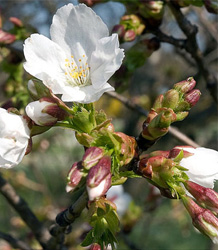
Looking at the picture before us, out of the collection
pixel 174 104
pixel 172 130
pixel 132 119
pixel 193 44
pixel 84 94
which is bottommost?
pixel 132 119

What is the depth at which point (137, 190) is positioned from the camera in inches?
171

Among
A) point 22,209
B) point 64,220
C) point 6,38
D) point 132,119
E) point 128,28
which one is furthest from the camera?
point 132,119

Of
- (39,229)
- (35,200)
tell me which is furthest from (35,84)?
(35,200)

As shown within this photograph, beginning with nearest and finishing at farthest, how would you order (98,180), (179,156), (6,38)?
(98,180), (179,156), (6,38)

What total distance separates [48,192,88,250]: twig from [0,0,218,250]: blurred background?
0.11 metres

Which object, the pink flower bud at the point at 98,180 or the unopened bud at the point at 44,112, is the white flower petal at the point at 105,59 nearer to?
the unopened bud at the point at 44,112

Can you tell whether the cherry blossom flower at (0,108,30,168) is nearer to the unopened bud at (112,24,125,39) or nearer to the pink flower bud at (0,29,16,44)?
the unopened bud at (112,24,125,39)

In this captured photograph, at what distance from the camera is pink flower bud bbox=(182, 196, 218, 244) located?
3.16ft

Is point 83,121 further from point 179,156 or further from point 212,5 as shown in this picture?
point 212,5

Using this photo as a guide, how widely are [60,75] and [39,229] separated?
0.62 meters

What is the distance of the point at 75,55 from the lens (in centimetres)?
116

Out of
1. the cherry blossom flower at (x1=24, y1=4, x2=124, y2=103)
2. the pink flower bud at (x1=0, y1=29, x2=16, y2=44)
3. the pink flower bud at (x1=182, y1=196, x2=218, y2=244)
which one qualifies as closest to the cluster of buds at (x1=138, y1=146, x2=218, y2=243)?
the pink flower bud at (x1=182, y1=196, x2=218, y2=244)

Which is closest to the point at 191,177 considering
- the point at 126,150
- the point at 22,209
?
the point at 126,150

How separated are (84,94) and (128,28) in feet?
2.07
